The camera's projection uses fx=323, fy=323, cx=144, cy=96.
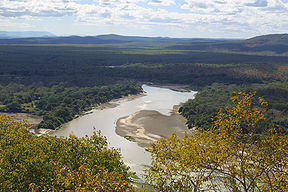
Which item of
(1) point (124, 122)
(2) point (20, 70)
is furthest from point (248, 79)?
(2) point (20, 70)

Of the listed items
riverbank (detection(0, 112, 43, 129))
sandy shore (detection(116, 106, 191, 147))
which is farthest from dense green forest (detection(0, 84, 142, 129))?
sandy shore (detection(116, 106, 191, 147))

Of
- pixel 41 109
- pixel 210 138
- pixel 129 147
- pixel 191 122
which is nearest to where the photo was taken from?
pixel 210 138

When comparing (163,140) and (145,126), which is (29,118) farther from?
(163,140)

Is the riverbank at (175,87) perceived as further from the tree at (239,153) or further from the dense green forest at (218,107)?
the tree at (239,153)

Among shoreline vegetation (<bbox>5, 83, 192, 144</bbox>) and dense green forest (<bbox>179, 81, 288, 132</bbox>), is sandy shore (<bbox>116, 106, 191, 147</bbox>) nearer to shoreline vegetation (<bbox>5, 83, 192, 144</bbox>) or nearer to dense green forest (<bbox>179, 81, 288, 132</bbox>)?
shoreline vegetation (<bbox>5, 83, 192, 144</bbox>)

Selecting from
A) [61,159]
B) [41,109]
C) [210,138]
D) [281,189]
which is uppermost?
[210,138]

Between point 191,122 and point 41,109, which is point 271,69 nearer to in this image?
point 191,122
